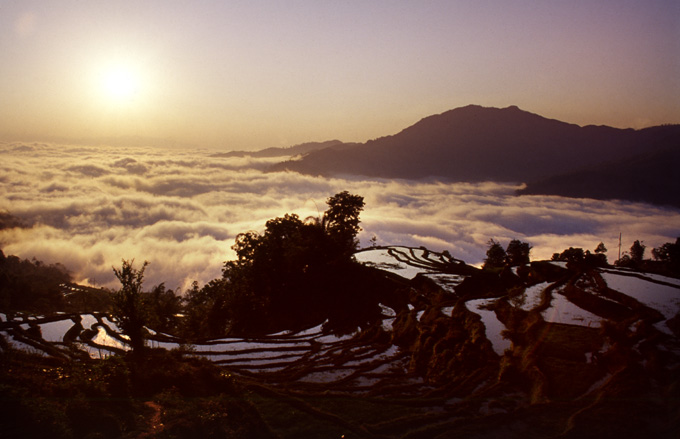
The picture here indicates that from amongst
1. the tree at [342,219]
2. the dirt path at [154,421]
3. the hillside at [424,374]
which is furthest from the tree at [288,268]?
the dirt path at [154,421]

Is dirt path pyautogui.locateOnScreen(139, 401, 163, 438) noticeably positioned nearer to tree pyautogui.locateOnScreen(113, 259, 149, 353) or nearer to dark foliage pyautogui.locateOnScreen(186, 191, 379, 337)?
tree pyautogui.locateOnScreen(113, 259, 149, 353)

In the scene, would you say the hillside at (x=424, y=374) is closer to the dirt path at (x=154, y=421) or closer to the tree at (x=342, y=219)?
the dirt path at (x=154, y=421)

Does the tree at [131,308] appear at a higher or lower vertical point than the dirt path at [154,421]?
higher

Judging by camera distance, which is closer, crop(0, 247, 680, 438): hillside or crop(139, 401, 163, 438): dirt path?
crop(139, 401, 163, 438): dirt path

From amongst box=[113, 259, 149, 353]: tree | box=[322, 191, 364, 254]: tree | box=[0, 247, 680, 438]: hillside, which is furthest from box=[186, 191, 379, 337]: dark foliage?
box=[113, 259, 149, 353]: tree

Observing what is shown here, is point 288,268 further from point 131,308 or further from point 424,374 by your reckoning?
point 424,374

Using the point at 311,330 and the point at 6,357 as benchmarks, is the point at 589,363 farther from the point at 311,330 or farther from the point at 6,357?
the point at 6,357

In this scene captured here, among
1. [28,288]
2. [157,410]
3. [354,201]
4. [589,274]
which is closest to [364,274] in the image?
[354,201]

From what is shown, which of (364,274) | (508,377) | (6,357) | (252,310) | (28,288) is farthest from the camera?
(28,288)

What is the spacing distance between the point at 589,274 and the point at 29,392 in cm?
4139

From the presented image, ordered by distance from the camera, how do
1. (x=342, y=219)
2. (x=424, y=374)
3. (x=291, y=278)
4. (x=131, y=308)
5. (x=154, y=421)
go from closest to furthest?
(x=154, y=421)
(x=424, y=374)
(x=131, y=308)
(x=291, y=278)
(x=342, y=219)

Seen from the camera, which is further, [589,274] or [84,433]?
[589,274]

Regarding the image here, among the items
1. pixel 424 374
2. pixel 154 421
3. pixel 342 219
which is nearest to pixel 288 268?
pixel 342 219

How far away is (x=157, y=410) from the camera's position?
56.3 ft
